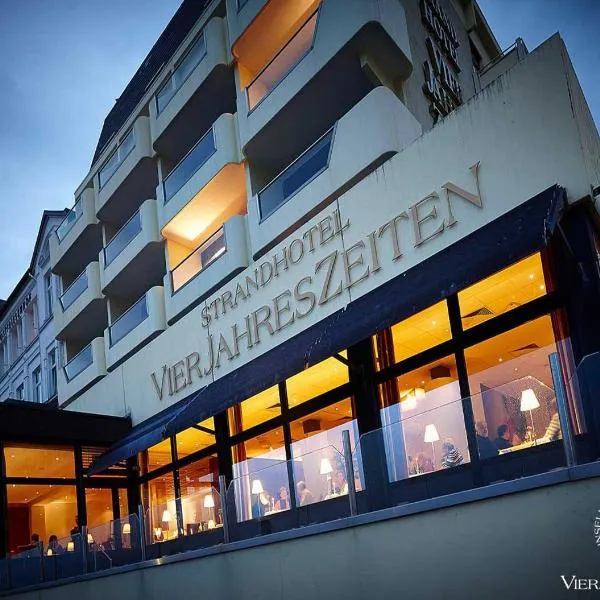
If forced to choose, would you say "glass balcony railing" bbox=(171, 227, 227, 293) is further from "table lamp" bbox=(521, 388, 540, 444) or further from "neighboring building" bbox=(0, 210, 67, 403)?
"neighboring building" bbox=(0, 210, 67, 403)

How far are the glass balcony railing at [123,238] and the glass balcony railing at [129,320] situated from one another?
6.88 ft

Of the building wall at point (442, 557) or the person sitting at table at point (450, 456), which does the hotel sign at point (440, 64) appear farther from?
the building wall at point (442, 557)

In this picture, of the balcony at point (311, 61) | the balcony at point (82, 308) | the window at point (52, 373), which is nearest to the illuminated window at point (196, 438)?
the balcony at point (311, 61)

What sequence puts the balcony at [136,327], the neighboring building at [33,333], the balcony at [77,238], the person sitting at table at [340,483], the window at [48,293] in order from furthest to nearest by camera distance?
1. the window at [48,293]
2. the neighboring building at [33,333]
3. the balcony at [77,238]
4. the balcony at [136,327]
5. the person sitting at table at [340,483]

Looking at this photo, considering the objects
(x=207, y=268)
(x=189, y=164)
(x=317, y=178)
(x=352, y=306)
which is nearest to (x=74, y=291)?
(x=189, y=164)

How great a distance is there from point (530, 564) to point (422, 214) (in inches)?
242

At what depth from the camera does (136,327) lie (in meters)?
21.0

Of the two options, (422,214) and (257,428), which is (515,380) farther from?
(257,428)

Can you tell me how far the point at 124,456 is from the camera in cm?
1689

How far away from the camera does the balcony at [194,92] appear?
18.7m

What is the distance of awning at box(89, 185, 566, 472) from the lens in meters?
9.57

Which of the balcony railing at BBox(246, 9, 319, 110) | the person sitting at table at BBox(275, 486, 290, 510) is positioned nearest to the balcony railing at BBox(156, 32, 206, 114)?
the balcony railing at BBox(246, 9, 319, 110)

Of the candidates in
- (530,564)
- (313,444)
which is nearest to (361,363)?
(313,444)

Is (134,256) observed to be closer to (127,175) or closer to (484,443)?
(127,175)
